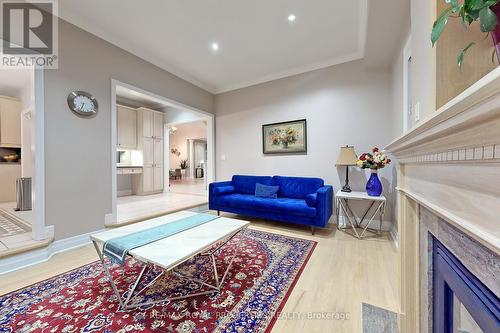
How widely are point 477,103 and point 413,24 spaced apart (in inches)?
56.1

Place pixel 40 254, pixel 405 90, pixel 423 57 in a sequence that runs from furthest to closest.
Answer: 1. pixel 405 90
2. pixel 40 254
3. pixel 423 57

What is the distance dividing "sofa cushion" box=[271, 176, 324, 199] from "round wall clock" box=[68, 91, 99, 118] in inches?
119

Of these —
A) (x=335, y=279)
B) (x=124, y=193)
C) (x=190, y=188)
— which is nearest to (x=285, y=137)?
(x=335, y=279)

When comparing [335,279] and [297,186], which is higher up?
[297,186]

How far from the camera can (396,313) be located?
1414mm

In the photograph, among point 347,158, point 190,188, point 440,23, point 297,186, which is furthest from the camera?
point 190,188

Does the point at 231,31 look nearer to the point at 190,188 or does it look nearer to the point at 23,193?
the point at 23,193

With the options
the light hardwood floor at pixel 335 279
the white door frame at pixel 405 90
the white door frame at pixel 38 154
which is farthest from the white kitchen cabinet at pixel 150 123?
the white door frame at pixel 405 90

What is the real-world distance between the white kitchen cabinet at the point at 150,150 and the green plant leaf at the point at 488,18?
6.46 meters

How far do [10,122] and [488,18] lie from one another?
24.6ft

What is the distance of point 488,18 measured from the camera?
21.4 inches

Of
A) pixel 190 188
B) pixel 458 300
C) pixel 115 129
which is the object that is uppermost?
pixel 115 129

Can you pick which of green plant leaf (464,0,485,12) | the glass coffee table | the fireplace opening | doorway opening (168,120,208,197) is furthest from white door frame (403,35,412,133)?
doorway opening (168,120,208,197)

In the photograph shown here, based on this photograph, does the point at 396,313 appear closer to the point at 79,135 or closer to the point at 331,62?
the point at 331,62
